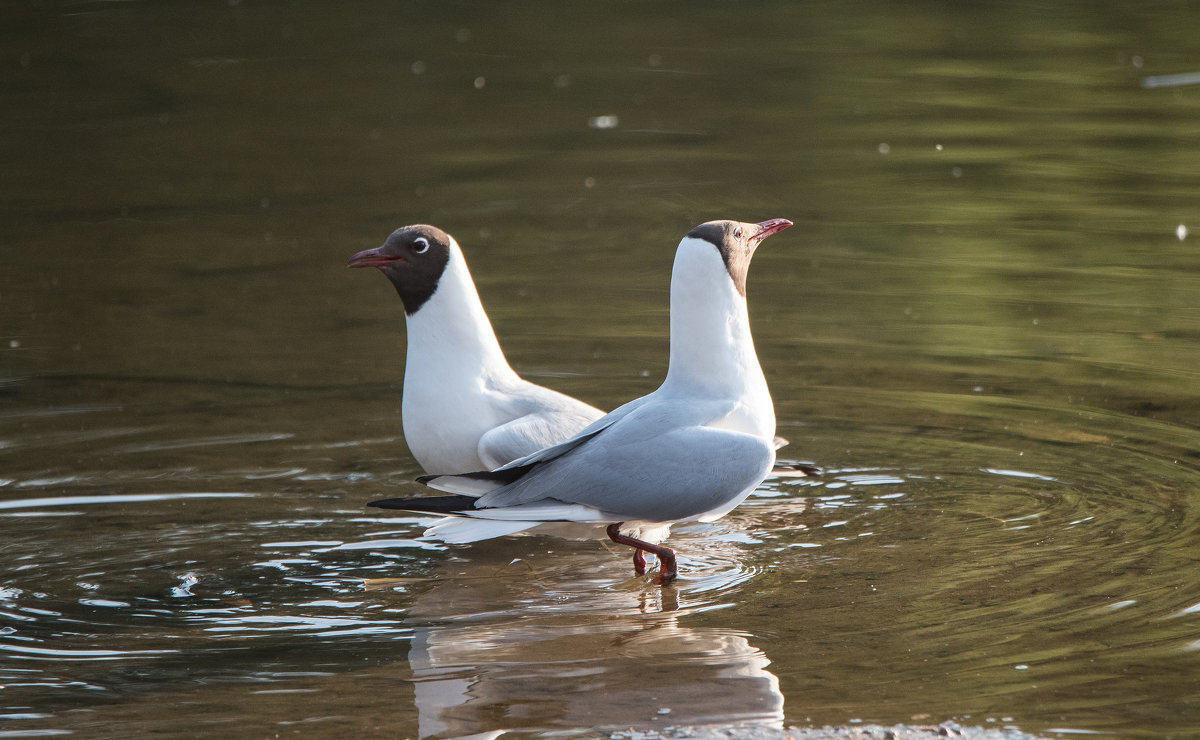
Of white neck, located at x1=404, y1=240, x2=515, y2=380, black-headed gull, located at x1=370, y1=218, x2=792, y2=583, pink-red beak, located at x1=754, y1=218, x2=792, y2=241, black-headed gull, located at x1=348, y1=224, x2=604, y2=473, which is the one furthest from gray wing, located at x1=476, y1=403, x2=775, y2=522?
white neck, located at x1=404, y1=240, x2=515, y2=380

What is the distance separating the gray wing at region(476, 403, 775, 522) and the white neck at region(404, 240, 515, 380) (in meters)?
0.98

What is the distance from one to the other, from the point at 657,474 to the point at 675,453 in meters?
0.10

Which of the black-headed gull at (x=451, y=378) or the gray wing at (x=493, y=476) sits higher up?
the black-headed gull at (x=451, y=378)

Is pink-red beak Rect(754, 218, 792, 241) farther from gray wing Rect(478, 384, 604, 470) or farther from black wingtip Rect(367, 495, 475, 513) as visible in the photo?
black wingtip Rect(367, 495, 475, 513)

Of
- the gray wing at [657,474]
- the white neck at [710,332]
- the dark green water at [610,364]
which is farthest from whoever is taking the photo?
the white neck at [710,332]

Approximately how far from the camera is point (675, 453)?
5461 mm

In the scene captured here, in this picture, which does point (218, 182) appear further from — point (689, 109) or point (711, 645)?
point (711, 645)

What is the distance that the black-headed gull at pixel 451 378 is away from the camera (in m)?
6.27

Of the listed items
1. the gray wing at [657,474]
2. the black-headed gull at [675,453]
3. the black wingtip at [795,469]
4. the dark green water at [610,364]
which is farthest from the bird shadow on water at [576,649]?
the black wingtip at [795,469]

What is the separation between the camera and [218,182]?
532 inches

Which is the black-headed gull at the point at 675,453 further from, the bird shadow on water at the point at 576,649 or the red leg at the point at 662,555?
the bird shadow on water at the point at 576,649

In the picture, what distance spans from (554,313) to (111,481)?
3253 mm

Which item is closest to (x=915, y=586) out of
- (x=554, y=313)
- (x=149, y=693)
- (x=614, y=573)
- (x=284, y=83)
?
(x=614, y=573)

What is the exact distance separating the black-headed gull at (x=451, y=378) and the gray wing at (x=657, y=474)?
607mm
